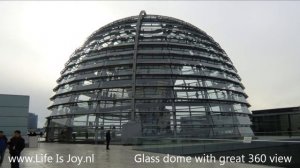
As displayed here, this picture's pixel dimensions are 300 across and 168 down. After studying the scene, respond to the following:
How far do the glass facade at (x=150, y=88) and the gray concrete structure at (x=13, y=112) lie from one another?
753cm

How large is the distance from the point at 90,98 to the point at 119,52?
18.0ft

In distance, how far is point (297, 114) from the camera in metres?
58.5

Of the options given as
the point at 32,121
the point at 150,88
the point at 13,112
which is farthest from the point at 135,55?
the point at 32,121

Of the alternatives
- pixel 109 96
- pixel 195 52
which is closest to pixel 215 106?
pixel 195 52

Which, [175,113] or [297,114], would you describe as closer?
[175,113]

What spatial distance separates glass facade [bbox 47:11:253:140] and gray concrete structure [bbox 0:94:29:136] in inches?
296

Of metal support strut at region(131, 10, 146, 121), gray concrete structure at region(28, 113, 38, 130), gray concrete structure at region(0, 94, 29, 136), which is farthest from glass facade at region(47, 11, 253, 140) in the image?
gray concrete structure at region(28, 113, 38, 130)

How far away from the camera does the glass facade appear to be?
30438mm

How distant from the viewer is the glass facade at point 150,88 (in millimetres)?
30438

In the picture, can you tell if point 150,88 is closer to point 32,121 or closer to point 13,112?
point 13,112

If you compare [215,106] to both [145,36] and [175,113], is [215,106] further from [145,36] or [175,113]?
[145,36]

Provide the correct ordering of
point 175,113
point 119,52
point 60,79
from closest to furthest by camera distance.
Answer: point 175,113, point 119,52, point 60,79

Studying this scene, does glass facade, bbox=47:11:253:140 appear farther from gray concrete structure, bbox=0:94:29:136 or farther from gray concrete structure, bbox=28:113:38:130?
gray concrete structure, bbox=28:113:38:130

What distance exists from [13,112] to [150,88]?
12029mm
